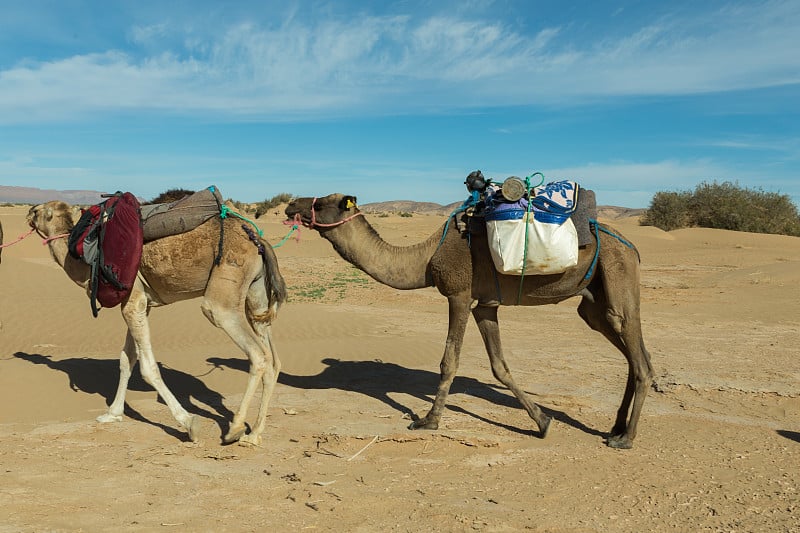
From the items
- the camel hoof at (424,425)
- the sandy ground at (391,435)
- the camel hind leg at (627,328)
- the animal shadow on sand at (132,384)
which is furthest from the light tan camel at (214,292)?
the camel hind leg at (627,328)

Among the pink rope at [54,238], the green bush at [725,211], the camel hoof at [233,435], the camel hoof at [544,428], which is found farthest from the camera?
the green bush at [725,211]

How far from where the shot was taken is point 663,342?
39.6 ft

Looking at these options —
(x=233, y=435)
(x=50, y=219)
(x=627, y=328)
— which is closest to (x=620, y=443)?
(x=627, y=328)

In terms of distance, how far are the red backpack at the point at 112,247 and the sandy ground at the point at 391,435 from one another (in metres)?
1.47

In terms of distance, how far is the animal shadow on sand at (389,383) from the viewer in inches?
311

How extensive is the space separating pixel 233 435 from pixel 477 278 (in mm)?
2917

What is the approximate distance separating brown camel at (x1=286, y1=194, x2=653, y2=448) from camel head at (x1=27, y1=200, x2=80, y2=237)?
8.22ft

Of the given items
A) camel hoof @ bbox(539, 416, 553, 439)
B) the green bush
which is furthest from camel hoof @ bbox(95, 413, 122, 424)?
the green bush

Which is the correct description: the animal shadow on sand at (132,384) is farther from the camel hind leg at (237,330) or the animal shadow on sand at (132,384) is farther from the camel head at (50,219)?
the camel head at (50,219)

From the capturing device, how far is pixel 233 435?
6145 millimetres

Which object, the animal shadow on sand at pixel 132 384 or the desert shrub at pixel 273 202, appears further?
the desert shrub at pixel 273 202

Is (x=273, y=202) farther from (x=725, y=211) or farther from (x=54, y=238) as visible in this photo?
(x=54, y=238)

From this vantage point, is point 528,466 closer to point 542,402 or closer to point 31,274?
point 542,402

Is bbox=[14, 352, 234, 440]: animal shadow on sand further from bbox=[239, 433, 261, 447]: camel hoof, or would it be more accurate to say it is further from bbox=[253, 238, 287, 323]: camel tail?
bbox=[253, 238, 287, 323]: camel tail
